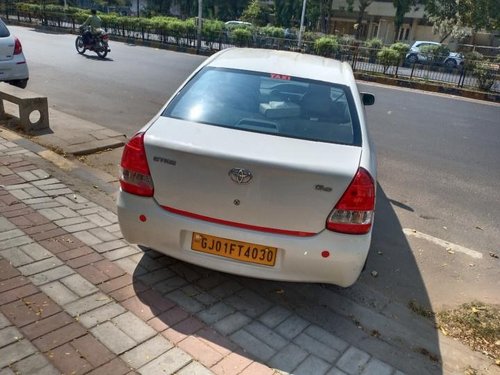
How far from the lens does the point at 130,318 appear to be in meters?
2.72

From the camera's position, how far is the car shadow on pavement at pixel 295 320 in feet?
8.55

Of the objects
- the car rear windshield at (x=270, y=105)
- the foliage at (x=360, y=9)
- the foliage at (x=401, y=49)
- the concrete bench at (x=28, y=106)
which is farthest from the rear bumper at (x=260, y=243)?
the foliage at (x=360, y=9)

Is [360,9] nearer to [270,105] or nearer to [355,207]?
[270,105]

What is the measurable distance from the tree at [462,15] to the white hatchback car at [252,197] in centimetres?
3471

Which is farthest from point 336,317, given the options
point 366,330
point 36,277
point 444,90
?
point 444,90

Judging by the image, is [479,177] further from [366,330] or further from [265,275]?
[265,275]

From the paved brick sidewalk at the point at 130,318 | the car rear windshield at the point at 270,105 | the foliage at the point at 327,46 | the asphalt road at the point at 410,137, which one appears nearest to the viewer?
the paved brick sidewalk at the point at 130,318

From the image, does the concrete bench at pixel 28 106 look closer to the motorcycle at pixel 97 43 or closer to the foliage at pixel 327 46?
the motorcycle at pixel 97 43

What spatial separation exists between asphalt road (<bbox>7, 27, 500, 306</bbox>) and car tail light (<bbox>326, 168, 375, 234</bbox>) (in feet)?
3.73

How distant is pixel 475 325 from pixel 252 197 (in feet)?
6.10

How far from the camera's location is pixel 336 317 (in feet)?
9.99

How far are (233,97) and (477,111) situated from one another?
1234 centimetres

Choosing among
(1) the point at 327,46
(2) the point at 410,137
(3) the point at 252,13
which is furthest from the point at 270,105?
(3) the point at 252,13

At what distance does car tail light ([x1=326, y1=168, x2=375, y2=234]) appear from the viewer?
8.74ft
